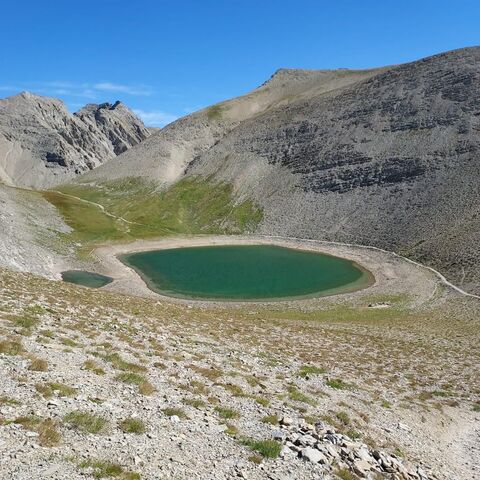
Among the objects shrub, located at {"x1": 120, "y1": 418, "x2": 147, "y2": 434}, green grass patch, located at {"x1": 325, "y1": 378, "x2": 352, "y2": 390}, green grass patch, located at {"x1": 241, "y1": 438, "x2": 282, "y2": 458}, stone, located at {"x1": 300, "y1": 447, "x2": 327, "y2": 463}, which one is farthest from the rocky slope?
shrub, located at {"x1": 120, "y1": 418, "x2": 147, "y2": 434}

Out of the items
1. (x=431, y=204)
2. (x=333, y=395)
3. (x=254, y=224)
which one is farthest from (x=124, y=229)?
(x=333, y=395)

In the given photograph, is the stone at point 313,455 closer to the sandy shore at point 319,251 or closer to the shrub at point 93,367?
the shrub at point 93,367

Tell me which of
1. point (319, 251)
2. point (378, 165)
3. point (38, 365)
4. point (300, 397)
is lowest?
point (300, 397)

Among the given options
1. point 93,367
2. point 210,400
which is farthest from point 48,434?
point 210,400

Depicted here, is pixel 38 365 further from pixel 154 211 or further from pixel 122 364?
pixel 154 211

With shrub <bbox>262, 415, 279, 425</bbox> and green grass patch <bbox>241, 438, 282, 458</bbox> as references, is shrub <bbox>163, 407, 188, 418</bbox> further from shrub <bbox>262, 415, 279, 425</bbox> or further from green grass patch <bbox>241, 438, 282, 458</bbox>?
shrub <bbox>262, 415, 279, 425</bbox>

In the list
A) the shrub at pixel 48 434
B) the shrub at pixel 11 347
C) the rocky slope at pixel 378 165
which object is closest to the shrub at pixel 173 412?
the shrub at pixel 48 434
